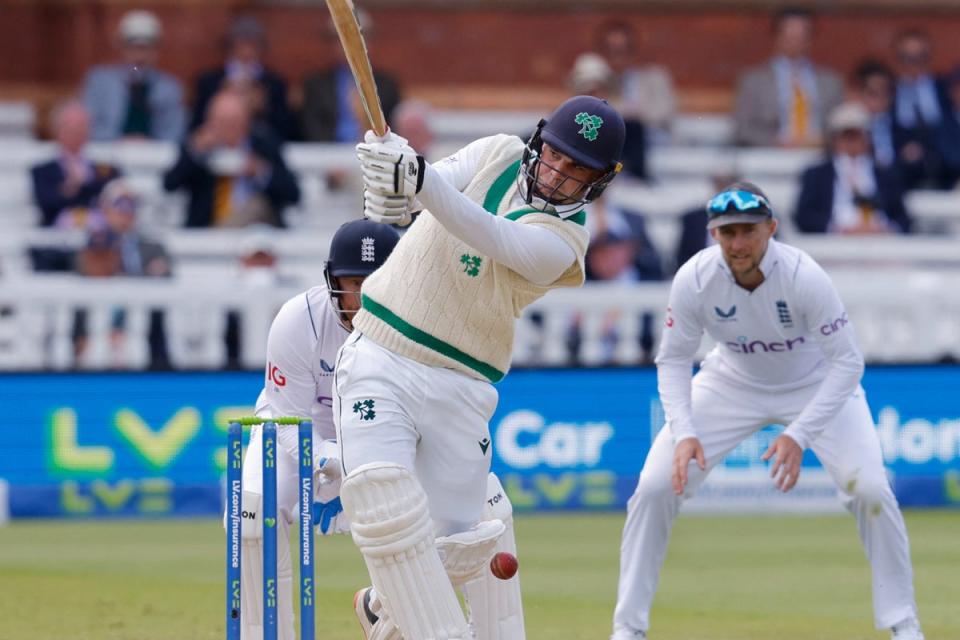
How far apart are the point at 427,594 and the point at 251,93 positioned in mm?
8972

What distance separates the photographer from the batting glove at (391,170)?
198 inches

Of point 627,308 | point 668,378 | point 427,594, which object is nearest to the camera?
point 427,594

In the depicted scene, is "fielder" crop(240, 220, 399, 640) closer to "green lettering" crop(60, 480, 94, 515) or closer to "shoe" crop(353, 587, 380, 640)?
"shoe" crop(353, 587, 380, 640)

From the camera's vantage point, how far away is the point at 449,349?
555cm

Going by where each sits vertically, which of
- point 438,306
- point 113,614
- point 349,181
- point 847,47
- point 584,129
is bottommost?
point 113,614

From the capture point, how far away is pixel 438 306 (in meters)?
5.52

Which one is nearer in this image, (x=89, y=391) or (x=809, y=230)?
(x=89, y=391)

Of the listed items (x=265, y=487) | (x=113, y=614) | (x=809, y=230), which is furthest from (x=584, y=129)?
(x=809, y=230)

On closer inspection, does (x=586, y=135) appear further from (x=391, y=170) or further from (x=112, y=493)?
(x=112, y=493)

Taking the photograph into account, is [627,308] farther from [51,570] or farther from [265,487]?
[265,487]

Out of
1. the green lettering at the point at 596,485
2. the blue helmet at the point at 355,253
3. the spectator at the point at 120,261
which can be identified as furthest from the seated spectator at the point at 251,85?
the blue helmet at the point at 355,253

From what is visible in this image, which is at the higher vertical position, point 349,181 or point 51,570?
point 349,181

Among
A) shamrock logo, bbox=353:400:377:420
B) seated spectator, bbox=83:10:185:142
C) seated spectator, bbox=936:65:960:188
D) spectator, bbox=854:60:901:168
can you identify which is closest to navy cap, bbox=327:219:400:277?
shamrock logo, bbox=353:400:377:420

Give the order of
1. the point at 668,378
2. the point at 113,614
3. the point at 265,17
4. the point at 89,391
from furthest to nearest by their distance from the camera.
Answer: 1. the point at 265,17
2. the point at 89,391
3. the point at 113,614
4. the point at 668,378
